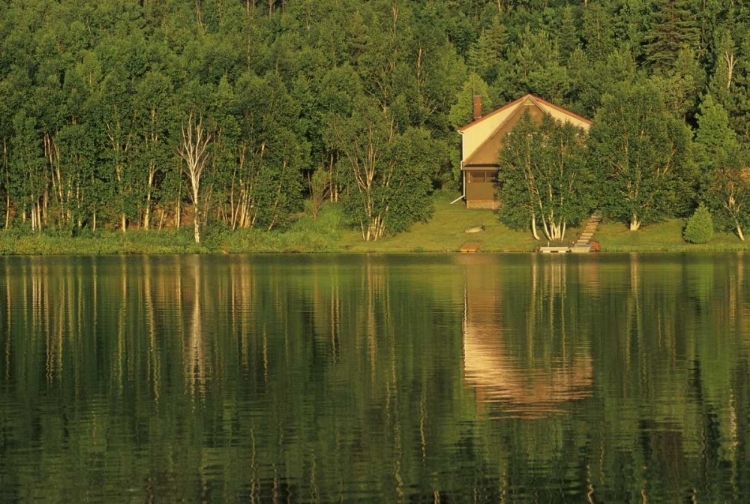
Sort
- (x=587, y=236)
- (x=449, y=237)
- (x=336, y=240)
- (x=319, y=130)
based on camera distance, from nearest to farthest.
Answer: (x=587, y=236) → (x=449, y=237) → (x=336, y=240) → (x=319, y=130)

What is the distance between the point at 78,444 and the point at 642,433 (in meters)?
10.3

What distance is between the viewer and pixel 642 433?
2541 centimetres

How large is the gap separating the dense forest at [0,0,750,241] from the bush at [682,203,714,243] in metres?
2.31

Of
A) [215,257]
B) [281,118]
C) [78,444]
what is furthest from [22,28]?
[78,444]

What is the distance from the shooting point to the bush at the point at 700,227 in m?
→ 95.4

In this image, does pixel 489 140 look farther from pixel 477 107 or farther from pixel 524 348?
pixel 524 348

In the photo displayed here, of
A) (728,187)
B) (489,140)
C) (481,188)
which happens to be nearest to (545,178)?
(481,188)

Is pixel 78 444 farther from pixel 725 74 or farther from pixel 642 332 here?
pixel 725 74

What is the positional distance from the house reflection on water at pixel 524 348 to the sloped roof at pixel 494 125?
43.4 m

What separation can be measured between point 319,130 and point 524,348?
7521 cm

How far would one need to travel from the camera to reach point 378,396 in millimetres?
30031

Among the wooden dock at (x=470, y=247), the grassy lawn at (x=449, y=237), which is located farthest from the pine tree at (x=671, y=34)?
the wooden dock at (x=470, y=247)

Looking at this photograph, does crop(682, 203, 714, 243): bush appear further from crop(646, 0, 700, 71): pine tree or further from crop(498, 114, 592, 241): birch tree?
crop(646, 0, 700, 71): pine tree

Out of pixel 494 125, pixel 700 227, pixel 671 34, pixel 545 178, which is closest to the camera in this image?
pixel 700 227
